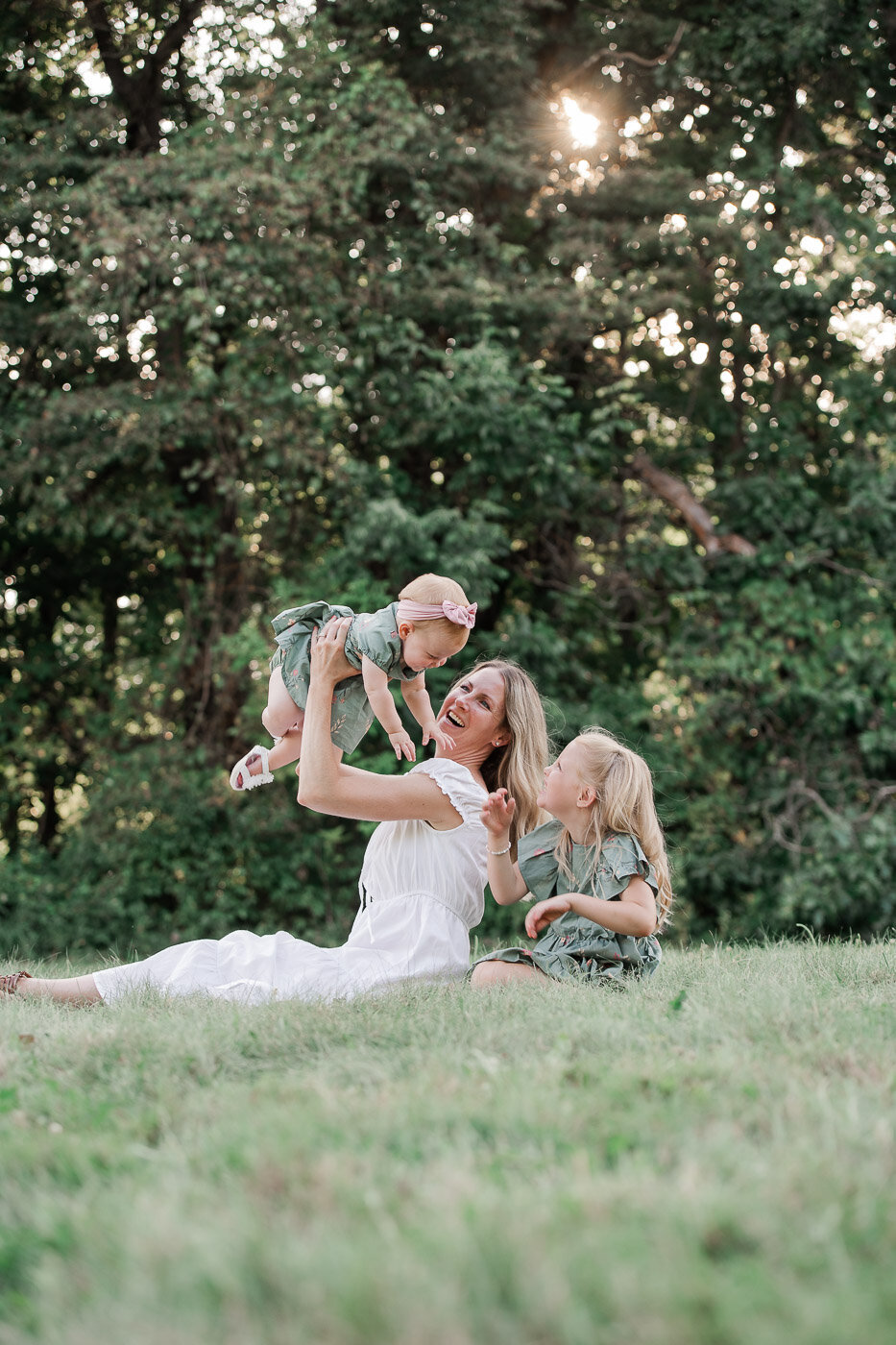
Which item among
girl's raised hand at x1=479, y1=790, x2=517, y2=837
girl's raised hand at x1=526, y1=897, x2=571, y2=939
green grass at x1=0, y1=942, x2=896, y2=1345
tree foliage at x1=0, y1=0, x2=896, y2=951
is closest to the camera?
→ green grass at x1=0, y1=942, x2=896, y2=1345

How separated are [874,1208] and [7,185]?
9825mm

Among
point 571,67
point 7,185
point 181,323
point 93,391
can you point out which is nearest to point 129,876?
point 93,391

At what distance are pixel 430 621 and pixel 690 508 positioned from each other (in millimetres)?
6390

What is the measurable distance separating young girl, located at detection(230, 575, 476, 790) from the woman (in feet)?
0.52

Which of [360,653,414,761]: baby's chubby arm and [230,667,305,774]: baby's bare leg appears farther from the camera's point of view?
[230,667,305,774]: baby's bare leg

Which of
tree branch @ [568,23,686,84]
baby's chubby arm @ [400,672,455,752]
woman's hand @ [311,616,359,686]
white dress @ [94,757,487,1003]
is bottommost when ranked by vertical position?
white dress @ [94,757,487,1003]

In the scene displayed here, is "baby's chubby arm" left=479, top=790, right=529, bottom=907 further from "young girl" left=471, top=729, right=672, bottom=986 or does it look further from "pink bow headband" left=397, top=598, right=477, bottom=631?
"pink bow headband" left=397, top=598, right=477, bottom=631

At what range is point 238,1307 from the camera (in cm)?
148

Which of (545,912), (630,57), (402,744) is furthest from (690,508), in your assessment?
(545,912)

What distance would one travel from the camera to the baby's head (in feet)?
13.8

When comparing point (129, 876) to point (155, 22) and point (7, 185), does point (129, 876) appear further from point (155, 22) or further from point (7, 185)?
point (155, 22)

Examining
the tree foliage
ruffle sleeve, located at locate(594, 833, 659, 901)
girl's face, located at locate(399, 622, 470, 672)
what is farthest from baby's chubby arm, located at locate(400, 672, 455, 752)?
the tree foliage

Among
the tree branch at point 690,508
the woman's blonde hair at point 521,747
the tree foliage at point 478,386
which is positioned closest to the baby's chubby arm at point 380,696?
the woman's blonde hair at point 521,747

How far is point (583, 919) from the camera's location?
13.1 feet
